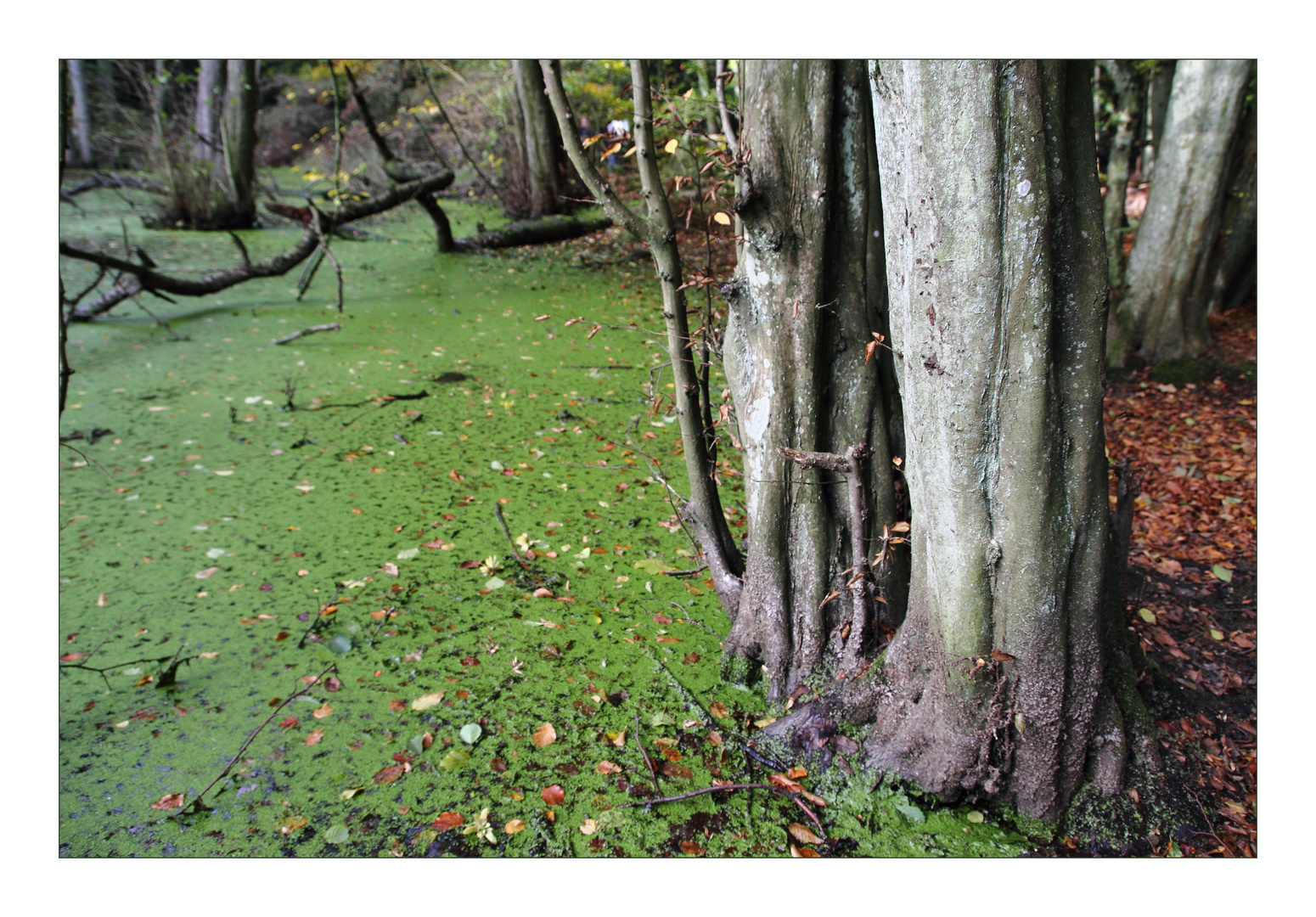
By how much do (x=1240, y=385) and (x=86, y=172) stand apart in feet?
52.0

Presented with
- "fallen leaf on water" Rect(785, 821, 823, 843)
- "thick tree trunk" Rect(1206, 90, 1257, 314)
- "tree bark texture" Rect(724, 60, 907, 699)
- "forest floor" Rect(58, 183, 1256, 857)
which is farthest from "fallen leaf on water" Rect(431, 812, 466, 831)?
"thick tree trunk" Rect(1206, 90, 1257, 314)

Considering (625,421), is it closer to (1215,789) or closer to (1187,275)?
(1215,789)

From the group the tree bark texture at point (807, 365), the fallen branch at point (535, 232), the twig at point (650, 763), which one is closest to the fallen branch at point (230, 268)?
the fallen branch at point (535, 232)

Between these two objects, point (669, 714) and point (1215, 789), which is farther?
point (669, 714)

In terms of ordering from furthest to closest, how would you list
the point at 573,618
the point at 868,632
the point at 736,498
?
the point at 736,498
the point at 573,618
the point at 868,632

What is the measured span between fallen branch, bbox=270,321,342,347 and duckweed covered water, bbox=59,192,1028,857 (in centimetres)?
38

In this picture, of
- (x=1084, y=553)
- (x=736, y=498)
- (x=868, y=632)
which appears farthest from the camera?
(x=736, y=498)

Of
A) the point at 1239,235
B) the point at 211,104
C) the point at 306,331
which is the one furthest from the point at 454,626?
the point at 211,104

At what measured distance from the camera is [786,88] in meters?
1.98

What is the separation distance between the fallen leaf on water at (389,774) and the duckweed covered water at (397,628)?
0.02m

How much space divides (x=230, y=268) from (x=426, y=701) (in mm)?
6810

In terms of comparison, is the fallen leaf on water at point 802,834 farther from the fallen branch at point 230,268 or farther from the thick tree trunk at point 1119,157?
the thick tree trunk at point 1119,157

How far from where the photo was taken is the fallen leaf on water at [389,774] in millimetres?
2064

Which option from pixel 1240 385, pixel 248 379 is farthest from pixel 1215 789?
pixel 248 379
